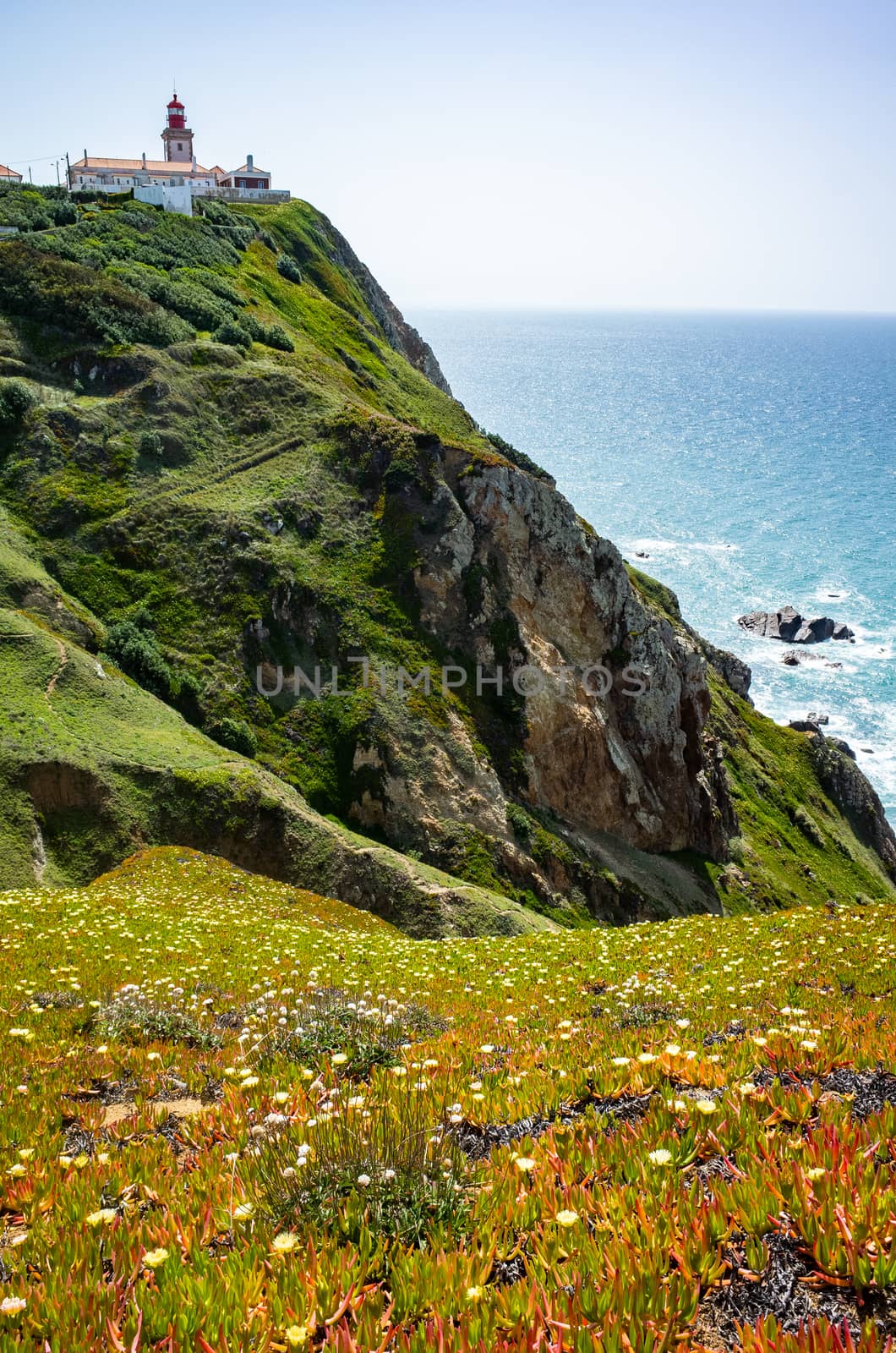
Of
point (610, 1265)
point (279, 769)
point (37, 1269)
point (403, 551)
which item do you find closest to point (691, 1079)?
point (610, 1265)

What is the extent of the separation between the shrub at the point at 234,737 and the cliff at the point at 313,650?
0.43ft

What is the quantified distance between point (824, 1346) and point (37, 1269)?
4.20m

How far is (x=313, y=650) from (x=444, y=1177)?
145 ft

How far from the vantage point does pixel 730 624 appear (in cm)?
11438

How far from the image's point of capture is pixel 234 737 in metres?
42.9

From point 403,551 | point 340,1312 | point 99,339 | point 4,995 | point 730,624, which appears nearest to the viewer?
point 340,1312

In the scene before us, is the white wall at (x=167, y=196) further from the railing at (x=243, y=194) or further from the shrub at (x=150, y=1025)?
the shrub at (x=150, y=1025)

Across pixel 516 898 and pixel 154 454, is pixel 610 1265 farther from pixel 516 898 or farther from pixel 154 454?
pixel 154 454

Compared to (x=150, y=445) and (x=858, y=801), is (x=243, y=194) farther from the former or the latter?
(x=858, y=801)

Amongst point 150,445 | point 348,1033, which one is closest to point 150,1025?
point 348,1033

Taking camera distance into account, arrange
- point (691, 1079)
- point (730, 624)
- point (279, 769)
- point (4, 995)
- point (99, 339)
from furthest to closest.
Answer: point (730, 624), point (99, 339), point (279, 769), point (4, 995), point (691, 1079)

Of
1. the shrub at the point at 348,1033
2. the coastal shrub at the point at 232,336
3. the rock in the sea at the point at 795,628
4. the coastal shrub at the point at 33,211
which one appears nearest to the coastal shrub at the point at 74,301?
the coastal shrub at the point at 232,336

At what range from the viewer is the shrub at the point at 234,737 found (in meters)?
42.8

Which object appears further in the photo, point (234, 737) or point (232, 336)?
point (232, 336)
